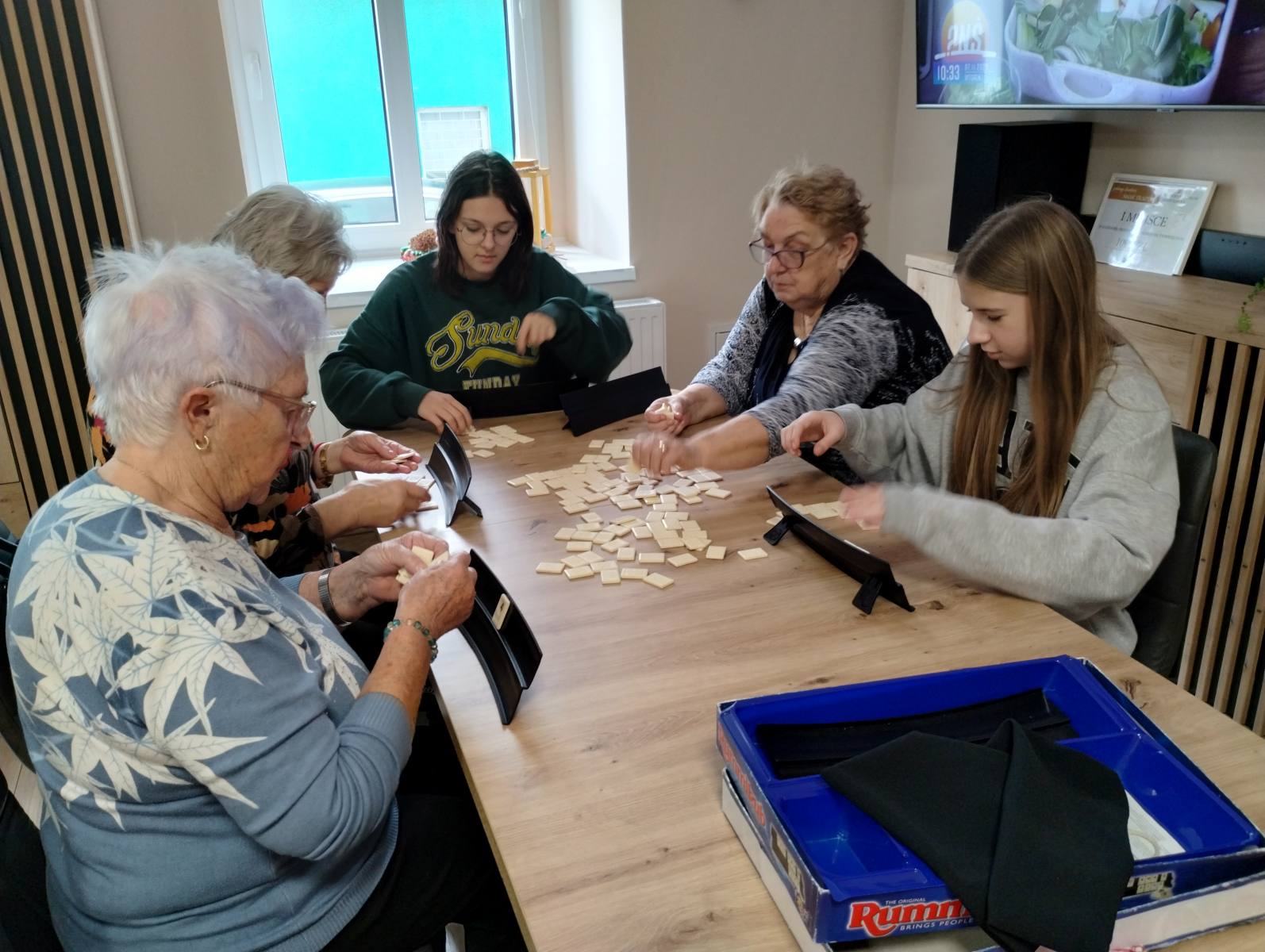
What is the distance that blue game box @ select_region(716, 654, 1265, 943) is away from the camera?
32.6 inches

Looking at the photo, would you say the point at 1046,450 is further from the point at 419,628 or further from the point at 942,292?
the point at 942,292

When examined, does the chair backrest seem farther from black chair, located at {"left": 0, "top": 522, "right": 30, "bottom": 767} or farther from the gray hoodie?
the gray hoodie

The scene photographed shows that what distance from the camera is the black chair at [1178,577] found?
1566mm

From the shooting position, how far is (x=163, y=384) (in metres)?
1.10

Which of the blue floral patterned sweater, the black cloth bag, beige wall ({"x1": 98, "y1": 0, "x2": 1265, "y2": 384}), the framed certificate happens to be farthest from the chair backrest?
the framed certificate

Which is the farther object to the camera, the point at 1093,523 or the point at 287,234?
the point at 287,234

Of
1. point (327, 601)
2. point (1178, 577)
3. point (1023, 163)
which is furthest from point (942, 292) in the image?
point (327, 601)

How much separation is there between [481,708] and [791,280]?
137 cm

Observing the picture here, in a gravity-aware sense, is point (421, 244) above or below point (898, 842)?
above

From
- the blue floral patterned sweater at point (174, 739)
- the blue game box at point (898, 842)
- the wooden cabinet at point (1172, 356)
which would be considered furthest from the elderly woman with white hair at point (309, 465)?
the wooden cabinet at point (1172, 356)

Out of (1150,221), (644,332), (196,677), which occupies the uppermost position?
(1150,221)

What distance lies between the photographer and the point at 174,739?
38.4 inches

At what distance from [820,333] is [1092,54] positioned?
1.54 meters

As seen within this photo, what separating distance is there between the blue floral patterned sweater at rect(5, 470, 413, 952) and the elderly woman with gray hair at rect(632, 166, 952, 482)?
3.37 feet
